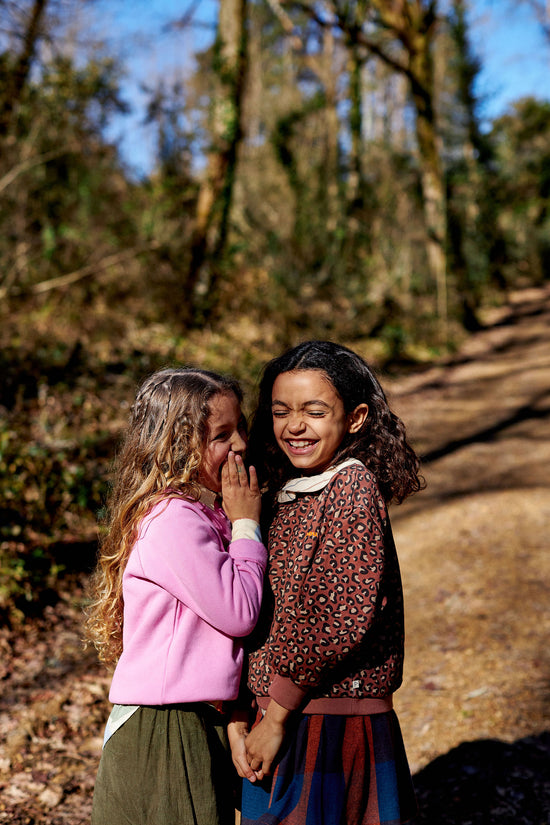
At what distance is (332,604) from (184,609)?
34cm

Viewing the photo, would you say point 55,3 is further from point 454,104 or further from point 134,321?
point 454,104

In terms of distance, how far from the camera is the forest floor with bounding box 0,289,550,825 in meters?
2.82

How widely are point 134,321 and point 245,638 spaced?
8111 mm

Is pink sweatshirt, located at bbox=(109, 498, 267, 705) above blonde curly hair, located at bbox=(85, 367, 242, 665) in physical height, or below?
below

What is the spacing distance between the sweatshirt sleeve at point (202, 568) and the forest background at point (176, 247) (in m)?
2.78

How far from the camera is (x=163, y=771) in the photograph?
1.55 meters

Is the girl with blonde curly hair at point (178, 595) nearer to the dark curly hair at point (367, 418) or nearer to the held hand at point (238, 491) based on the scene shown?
the held hand at point (238, 491)

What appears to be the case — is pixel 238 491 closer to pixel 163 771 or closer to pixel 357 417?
pixel 357 417

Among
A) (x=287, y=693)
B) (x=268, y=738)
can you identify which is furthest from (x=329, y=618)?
(x=268, y=738)

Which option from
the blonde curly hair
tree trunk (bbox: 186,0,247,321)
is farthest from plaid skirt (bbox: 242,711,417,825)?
tree trunk (bbox: 186,0,247,321)

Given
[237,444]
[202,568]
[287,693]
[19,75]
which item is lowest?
[287,693]

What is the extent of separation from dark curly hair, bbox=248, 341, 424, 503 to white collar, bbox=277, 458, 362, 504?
61 mm

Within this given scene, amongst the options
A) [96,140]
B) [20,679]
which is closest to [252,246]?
[96,140]

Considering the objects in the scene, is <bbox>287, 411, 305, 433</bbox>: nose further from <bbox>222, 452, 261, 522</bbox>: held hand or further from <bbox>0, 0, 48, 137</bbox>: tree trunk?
<bbox>0, 0, 48, 137</bbox>: tree trunk
